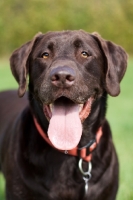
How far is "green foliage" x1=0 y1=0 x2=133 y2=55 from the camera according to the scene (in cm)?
3675

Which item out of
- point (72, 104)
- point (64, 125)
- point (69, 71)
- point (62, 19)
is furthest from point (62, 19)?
point (69, 71)

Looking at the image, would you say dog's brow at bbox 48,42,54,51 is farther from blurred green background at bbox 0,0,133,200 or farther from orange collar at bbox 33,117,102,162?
blurred green background at bbox 0,0,133,200

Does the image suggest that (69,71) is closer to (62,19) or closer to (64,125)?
(64,125)

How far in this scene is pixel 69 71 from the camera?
11.8ft

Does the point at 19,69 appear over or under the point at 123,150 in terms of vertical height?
over

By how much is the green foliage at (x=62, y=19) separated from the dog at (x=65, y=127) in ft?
104

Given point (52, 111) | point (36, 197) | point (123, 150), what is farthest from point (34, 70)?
point (123, 150)

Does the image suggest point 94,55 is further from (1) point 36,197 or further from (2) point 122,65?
(1) point 36,197

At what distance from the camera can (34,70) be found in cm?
408

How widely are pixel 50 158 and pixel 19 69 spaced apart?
868 millimetres

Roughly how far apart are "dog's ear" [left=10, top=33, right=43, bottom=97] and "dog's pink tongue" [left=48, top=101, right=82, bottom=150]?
42cm

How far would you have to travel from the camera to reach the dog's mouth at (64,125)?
12.6 feet

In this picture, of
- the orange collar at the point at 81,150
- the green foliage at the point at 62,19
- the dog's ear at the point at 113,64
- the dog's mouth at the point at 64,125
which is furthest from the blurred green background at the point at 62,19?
the dog's mouth at the point at 64,125

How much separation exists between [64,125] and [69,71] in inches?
20.4
